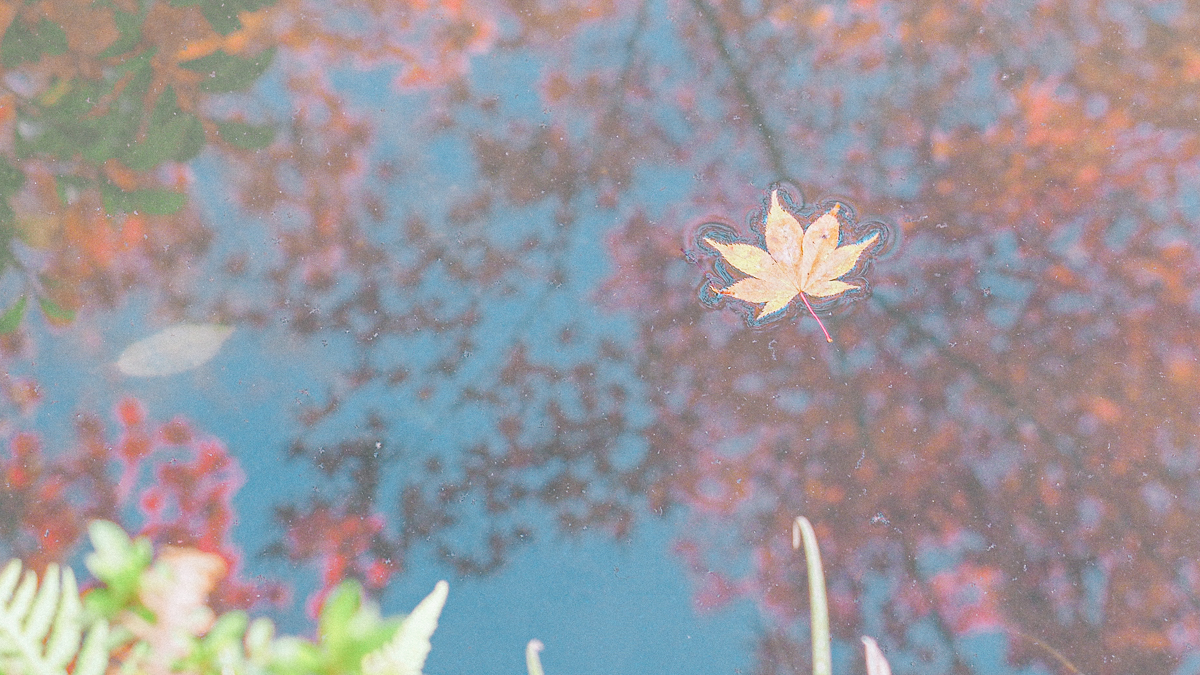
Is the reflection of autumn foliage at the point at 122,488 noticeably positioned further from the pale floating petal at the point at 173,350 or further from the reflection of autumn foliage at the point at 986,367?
the reflection of autumn foliage at the point at 986,367

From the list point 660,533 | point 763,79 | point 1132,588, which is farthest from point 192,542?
point 1132,588

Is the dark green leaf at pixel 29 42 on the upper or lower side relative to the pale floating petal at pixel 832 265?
upper

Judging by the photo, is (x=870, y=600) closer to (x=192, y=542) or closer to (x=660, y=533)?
(x=660, y=533)

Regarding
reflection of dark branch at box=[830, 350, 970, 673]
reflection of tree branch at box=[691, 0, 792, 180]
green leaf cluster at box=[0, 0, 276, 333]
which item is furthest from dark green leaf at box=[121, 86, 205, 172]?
reflection of dark branch at box=[830, 350, 970, 673]

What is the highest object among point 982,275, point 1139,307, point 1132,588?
point 982,275

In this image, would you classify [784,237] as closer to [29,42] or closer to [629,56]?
[629,56]

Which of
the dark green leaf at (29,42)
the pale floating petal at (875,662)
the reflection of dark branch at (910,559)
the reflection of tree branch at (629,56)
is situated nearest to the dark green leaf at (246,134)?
the dark green leaf at (29,42)

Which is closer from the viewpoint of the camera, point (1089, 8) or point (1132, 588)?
point (1132, 588)
